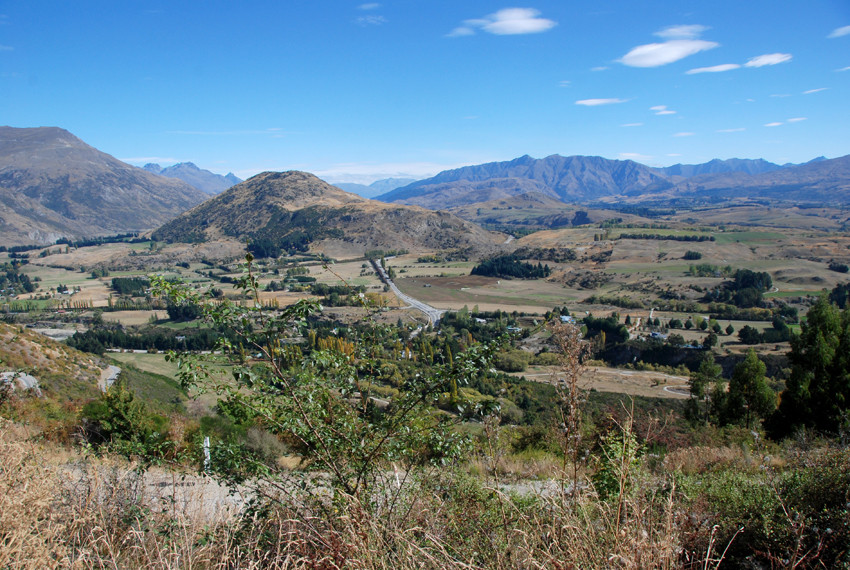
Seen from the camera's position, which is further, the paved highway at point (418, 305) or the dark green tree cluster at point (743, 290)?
the dark green tree cluster at point (743, 290)

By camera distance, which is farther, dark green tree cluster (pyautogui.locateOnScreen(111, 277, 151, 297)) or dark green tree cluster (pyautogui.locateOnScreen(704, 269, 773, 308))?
dark green tree cluster (pyautogui.locateOnScreen(111, 277, 151, 297))

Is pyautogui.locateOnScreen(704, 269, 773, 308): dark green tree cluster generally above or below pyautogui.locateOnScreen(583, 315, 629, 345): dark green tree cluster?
above

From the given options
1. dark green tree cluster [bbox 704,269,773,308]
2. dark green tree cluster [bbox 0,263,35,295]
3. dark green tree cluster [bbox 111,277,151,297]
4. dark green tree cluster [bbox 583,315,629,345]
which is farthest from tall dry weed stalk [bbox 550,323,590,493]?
dark green tree cluster [bbox 0,263,35,295]

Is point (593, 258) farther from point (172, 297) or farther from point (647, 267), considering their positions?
point (172, 297)

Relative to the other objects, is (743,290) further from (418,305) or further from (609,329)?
(418,305)

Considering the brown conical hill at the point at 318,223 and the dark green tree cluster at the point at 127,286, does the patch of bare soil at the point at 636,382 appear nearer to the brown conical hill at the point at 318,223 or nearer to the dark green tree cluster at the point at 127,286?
the dark green tree cluster at the point at 127,286

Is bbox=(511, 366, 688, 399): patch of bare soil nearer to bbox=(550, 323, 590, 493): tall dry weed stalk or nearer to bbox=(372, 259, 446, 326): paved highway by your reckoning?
bbox=(372, 259, 446, 326): paved highway

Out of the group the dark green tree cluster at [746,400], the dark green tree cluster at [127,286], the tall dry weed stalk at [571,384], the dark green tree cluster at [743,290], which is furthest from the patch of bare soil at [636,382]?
the dark green tree cluster at [127,286]

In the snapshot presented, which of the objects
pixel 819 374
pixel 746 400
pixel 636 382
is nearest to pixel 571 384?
pixel 819 374

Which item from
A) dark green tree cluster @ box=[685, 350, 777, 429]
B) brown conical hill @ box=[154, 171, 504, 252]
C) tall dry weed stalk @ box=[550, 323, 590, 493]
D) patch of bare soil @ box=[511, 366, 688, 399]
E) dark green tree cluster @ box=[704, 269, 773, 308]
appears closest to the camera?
tall dry weed stalk @ box=[550, 323, 590, 493]
